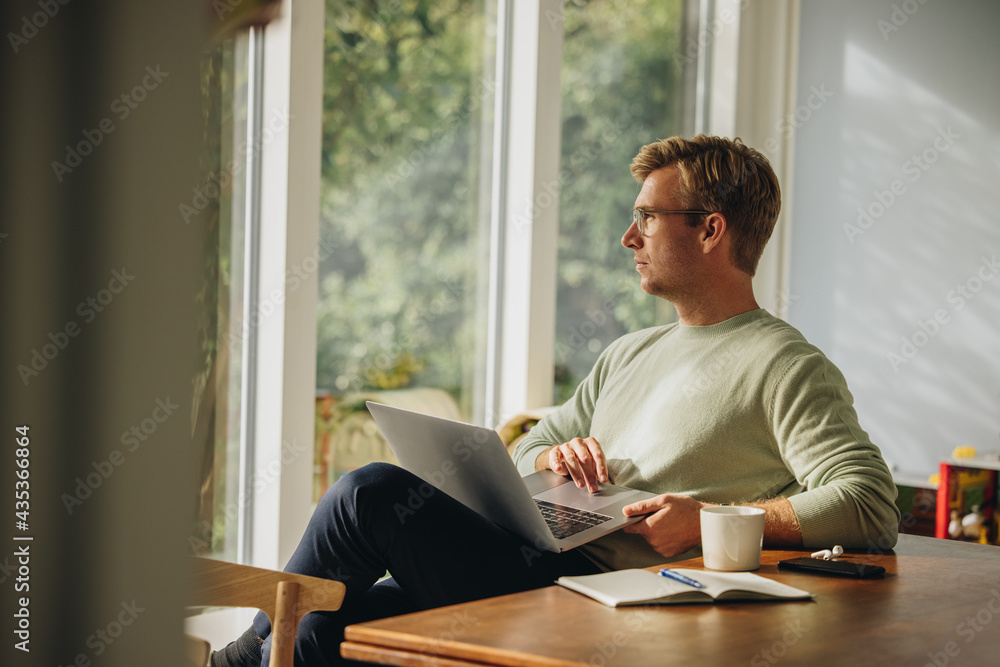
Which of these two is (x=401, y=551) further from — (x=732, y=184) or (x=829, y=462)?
(x=732, y=184)

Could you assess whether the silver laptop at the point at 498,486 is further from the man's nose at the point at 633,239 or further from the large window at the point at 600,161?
the large window at the point at 600,161

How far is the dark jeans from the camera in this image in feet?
4.53

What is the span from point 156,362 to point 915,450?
3.57m

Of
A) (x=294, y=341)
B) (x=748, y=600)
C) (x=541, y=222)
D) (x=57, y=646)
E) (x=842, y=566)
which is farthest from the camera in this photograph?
(x=541, y=222)

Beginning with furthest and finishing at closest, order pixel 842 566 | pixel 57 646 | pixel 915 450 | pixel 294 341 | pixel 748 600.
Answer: pixel 915 450
pixel 294 341
pixel 842 566
pixel 748 600
pixel 57 646

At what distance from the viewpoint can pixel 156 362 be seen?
11.9 inches

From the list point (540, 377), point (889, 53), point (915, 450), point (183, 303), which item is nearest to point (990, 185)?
point (889, 53)

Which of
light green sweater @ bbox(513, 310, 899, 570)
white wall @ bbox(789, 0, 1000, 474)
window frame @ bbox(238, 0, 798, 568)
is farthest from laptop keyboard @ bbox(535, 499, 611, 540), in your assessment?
white wall @ bbox(789, 0, 1000, 474)

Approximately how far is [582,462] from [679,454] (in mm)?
162

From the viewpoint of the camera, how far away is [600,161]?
3398mm

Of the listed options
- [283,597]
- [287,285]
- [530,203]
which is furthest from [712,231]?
[530,203]

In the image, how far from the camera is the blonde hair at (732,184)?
1724 mm

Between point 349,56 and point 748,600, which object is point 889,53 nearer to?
point 349,56

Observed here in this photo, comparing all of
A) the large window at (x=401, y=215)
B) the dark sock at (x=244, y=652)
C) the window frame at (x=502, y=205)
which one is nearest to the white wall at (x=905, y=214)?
the window frame at (x=502, y=205)
